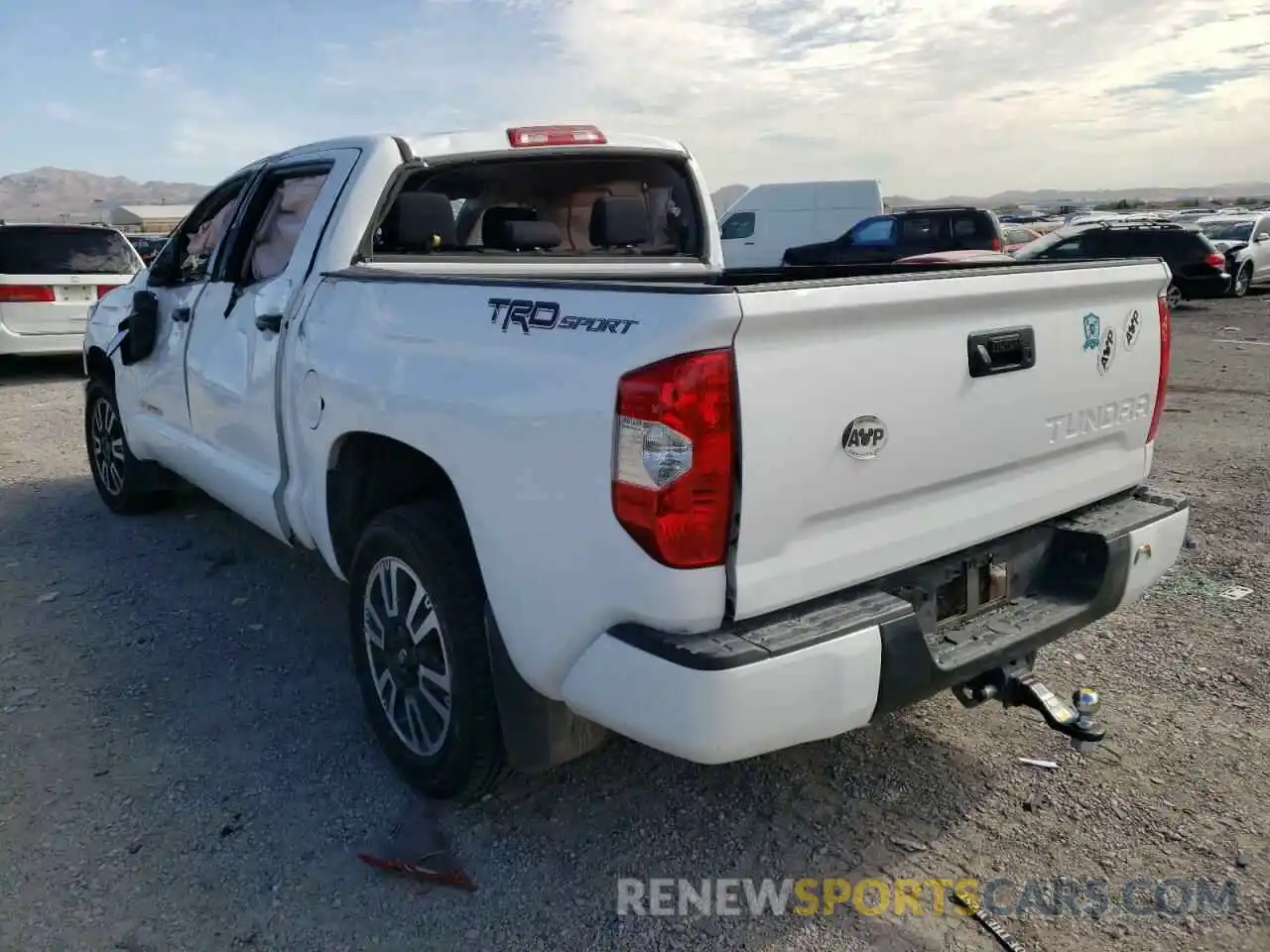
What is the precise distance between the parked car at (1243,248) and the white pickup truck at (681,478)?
18871 mm

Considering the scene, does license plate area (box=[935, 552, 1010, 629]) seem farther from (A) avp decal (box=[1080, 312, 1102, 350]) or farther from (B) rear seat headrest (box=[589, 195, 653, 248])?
(B) rear seat headrest (box=[589, 195, 653, 248])

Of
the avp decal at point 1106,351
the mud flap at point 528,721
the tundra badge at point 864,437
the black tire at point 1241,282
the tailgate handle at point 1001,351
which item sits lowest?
the black tire at point 1241,282

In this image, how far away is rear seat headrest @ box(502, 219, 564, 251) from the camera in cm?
447

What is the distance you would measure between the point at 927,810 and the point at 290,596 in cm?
305

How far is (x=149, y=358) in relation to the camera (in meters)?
5.25

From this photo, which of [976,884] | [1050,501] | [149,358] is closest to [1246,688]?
[1050,501]

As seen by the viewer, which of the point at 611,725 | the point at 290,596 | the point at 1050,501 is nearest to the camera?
the point at 611,725

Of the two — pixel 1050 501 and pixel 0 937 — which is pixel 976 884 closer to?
pixel 1050 501

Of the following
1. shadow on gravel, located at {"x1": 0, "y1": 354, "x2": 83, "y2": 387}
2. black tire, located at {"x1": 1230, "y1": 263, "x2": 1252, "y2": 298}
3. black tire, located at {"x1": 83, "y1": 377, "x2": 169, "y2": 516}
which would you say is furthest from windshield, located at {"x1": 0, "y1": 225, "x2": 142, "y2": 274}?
black tire, located at {"x1": 1230, "y1": 263, "x2": 1252, "y2": 298}

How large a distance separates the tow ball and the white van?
19.1 meters

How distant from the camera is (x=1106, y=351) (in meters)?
3.03

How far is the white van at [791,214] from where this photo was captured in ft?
70.2

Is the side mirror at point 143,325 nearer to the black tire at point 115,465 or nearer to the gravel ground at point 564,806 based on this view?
the black tire at point 115,465

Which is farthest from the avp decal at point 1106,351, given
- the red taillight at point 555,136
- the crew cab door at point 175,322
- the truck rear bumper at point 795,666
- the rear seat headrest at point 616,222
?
the crew cab door at point 175,322
